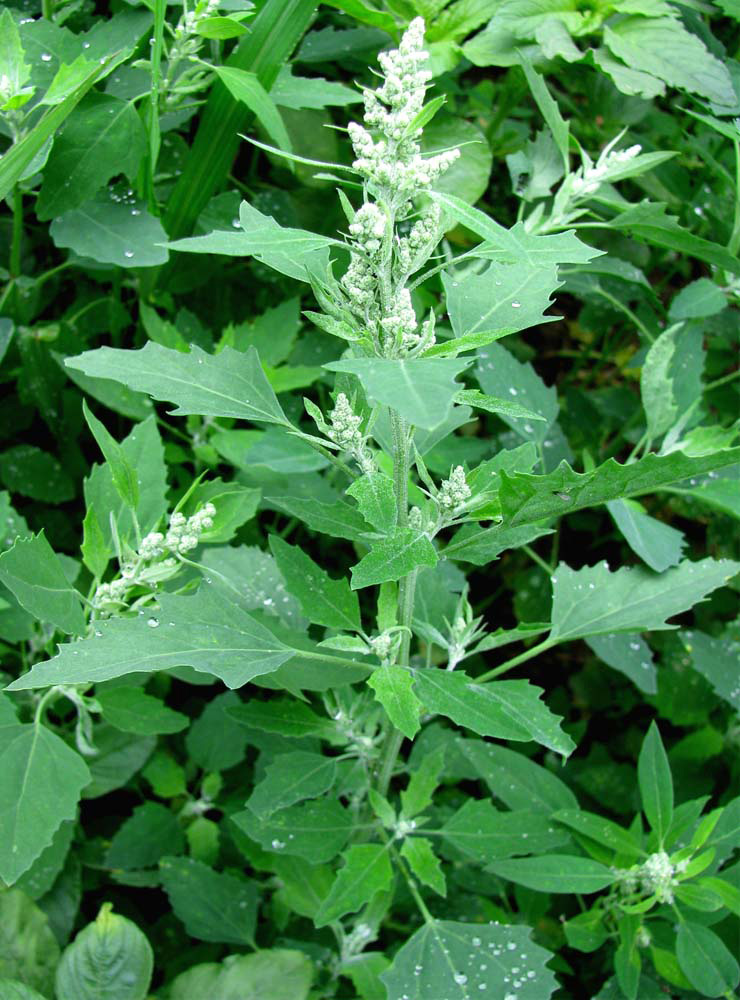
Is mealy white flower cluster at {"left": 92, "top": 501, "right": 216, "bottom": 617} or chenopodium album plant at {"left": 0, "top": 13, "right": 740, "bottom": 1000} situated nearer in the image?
chenopodium album plant at {"left": 0, "top": 13, "right": 740, "bottom": 1000}

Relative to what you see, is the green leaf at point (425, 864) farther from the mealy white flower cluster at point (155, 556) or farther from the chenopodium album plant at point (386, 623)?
the mealy white flower cluster at point (155, 556)

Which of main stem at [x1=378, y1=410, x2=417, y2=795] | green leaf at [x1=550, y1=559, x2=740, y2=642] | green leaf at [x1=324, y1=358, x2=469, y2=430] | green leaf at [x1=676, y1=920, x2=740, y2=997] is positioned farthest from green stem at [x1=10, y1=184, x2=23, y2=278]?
green leaf at [x1=676, y1=920, x2=740, y2=997]

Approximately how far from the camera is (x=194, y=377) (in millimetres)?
1130

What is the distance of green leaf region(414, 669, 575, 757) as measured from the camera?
1129 millimetres

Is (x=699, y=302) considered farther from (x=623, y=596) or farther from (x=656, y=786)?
(x=656, y=786)

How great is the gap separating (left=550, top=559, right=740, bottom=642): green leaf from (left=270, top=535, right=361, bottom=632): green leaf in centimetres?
36

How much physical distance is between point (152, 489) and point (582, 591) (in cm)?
73

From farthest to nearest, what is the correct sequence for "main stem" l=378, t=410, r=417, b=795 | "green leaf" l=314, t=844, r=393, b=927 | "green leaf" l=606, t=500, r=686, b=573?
1. "green leaf" l=606, t=500, r=686, b=573
2. "green leaf" l=314, t=844, r=393, b=927
3. "main stem" l=378, t=410, r=417, b=795

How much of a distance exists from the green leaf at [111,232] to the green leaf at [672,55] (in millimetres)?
957

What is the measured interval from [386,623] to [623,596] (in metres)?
0.46

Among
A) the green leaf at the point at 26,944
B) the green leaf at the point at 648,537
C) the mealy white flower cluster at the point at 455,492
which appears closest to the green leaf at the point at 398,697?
the mealy white flower cluster at the point at 455,492

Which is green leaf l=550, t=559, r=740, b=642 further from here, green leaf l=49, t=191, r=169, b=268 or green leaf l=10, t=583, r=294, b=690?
green leaf l=49, t=191, r=169, b=268

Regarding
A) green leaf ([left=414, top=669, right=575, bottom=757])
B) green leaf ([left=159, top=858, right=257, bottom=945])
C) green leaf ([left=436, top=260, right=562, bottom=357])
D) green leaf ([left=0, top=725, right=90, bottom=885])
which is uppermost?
green leaf ([left=436, top=260, right=562, bottom=357])

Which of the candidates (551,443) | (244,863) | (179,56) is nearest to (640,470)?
(551,443)
